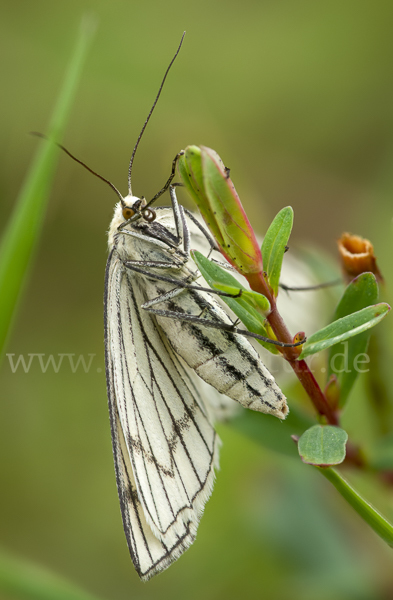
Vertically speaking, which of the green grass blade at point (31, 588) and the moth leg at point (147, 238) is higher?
the moth leg at point (147, 238)

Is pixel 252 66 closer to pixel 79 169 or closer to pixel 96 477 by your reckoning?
pixel 79 169

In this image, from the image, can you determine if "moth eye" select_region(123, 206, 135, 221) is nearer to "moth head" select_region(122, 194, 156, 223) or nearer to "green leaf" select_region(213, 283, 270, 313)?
"moth head" select_region(122, 194, 156, 223)

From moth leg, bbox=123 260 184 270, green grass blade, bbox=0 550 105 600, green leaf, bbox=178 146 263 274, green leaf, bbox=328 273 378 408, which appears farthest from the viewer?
moth leg, bbox=123 260 184 270

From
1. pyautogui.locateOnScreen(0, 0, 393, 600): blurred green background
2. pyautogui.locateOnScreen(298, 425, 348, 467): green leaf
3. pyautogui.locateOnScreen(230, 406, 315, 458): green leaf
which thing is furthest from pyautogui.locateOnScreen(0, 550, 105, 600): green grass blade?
pyautogui.locateOnScreen(0, 0, 393, 600): blurred green background

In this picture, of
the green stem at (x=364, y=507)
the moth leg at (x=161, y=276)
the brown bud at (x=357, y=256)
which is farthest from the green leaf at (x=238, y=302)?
the moth leg at (x=161, y=276)

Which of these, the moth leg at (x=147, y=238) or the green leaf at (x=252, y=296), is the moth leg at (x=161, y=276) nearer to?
the moth leg at (x=147, y=238)

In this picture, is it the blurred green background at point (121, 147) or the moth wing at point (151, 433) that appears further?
the blurred green background at point (121, 147)

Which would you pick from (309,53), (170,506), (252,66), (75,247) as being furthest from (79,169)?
(170,506)
